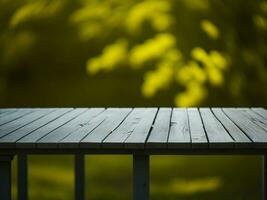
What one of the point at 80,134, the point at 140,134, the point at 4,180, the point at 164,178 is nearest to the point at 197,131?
the point at 140,134

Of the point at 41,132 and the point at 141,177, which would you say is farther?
the point at 41,132

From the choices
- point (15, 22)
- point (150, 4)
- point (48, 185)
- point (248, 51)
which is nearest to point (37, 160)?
point (48, 185)

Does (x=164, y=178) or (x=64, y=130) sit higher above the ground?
(x=64, y=130)

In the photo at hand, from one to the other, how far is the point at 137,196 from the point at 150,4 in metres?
2.21

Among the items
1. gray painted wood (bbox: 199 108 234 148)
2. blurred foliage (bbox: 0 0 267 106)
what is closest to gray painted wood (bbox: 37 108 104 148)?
gray painted wood (bbox: 199 108 234 148)

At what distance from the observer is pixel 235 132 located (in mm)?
2553

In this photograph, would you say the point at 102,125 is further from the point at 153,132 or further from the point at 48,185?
the point at 48,185

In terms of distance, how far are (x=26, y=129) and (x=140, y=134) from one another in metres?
0.50

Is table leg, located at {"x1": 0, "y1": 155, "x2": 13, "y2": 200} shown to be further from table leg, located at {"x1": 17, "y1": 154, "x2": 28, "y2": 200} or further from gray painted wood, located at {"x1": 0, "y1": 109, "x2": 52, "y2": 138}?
table leg, located at {"x1": 17, "y1": 154, "x2": 28, "y2": 200}

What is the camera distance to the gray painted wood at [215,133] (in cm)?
228

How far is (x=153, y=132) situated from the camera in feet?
8.44

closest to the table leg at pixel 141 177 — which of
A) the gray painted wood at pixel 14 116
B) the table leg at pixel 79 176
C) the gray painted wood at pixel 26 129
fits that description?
the gray painted wood at pixel 26 129

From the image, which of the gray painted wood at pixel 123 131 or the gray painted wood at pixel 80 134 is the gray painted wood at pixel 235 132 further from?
the gray painted wood at pixel 80 134

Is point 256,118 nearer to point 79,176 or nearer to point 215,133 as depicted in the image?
point 215,133
